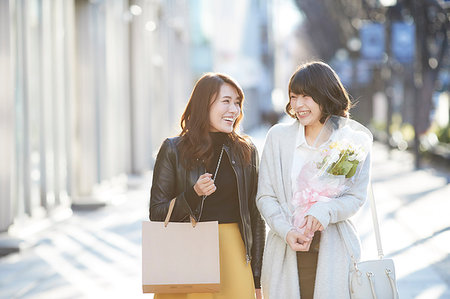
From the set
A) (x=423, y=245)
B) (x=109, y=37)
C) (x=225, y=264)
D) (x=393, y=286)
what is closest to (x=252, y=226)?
(x=225, y=264)

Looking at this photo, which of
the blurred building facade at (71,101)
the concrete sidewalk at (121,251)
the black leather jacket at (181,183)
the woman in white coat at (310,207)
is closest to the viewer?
the woman in white coat at (310,207)

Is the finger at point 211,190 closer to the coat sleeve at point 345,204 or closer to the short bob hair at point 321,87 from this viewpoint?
the coat sleeve at point 345,204

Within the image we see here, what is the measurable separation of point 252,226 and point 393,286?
33.4 inches

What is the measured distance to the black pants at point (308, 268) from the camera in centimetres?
352

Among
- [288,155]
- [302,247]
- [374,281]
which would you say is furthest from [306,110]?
[374,281]

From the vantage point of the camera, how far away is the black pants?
3521 mm

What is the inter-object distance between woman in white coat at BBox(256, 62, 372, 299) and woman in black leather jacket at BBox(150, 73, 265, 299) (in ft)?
0.38

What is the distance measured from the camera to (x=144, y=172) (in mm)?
19828

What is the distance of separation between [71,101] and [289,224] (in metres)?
10.1

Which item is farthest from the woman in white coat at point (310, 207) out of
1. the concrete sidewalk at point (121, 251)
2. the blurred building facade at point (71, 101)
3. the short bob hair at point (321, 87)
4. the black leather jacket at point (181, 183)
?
the blurred building facade at point (71, 101)

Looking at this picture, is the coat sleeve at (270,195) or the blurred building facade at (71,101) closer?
the coat sleeve at (270,195)

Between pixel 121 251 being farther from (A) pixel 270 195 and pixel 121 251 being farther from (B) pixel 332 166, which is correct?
(B) pixel 332 166

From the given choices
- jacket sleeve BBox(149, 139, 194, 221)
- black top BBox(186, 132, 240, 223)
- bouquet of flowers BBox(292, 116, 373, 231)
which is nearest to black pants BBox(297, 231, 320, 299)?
bouquet of flowers BBox(292, 116, 373, 231)

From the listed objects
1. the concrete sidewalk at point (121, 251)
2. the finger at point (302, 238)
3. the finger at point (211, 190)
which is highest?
the finger at point (211, 190)
